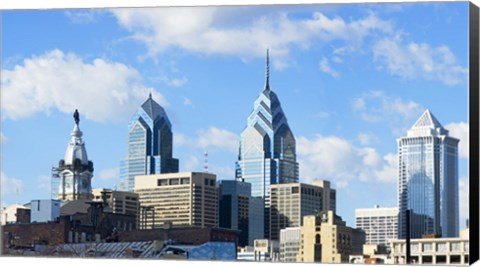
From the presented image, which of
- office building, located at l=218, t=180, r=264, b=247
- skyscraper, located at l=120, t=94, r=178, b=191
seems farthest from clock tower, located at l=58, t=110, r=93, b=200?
office building, located at l=218, t=180, r=264, b=247

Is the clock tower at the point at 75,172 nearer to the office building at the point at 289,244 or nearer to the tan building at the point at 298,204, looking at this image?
the tan building at the point at 298,204

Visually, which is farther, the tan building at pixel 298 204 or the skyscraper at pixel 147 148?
the skyscraper at pixel 147 148

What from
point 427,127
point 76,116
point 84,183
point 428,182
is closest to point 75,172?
point 84,183

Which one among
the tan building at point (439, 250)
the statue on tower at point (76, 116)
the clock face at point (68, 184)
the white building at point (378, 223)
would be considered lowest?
the tan building at point (439, 250)

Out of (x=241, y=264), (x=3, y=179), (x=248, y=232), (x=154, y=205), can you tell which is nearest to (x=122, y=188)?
(x=154, y=205)

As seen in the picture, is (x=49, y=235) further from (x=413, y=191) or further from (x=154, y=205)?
(x=413, y=191)

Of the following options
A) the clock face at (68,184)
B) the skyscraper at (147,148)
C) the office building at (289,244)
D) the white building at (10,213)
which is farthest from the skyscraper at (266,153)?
the white building at (10,213)

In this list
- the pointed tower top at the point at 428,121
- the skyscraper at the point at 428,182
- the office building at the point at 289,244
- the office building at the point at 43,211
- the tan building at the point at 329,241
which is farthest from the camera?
the skyscraper at the point at 428,182
